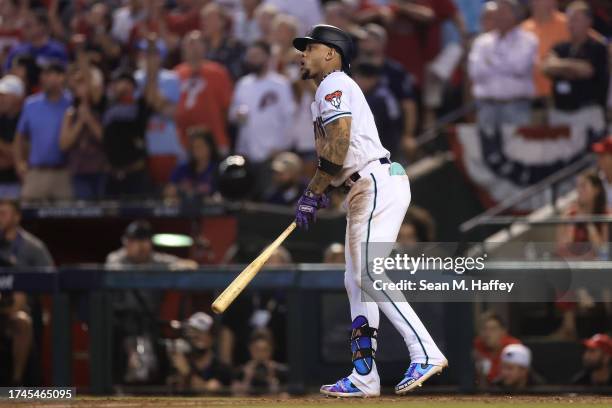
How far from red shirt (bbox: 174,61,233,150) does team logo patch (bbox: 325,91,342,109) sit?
583cm

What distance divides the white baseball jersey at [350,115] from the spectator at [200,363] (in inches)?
117

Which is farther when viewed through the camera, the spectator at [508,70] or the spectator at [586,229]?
the spectator at [508,70]

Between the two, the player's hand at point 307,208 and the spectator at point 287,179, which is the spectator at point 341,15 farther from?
the player's hand at point 307,208

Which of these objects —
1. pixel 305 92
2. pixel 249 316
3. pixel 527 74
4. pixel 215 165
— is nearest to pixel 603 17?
pixel 527 74

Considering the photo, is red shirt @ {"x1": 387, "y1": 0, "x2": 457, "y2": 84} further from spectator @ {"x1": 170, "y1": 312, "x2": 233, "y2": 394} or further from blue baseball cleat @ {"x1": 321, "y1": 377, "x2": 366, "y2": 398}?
blue baseball cleat @ {"x1": 321, "y1": 377, "x2": 366, "y2": 398}

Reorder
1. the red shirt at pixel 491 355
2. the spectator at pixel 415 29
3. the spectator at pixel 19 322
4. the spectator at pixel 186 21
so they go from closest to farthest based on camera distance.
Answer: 1. the red shirt at pixel 491 355
2. the spectator at pixel 19 322
3. the spectator at pixel 415 29
4. the spectator at pixel 186 21

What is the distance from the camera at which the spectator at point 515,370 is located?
8797 millimetres

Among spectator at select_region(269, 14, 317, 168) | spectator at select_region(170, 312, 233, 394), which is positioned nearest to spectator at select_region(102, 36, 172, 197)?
spectator at select_region(269, 14, 317, 168)

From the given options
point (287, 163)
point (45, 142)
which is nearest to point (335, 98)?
point (287, 163)

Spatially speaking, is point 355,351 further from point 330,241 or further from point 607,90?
point 607,90

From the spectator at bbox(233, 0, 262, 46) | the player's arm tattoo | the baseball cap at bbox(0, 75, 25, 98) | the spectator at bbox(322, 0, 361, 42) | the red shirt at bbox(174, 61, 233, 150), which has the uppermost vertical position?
the spectator at bbox(233, 0, 262, 46)

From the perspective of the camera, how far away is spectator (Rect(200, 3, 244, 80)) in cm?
1327

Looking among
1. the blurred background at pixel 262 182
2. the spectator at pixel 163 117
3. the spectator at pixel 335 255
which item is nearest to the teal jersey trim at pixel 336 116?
the blurred background at pixel 262 182

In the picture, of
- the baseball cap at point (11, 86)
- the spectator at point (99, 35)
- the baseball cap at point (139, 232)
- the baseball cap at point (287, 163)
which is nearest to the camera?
the baseball cap at point (139, 232)
